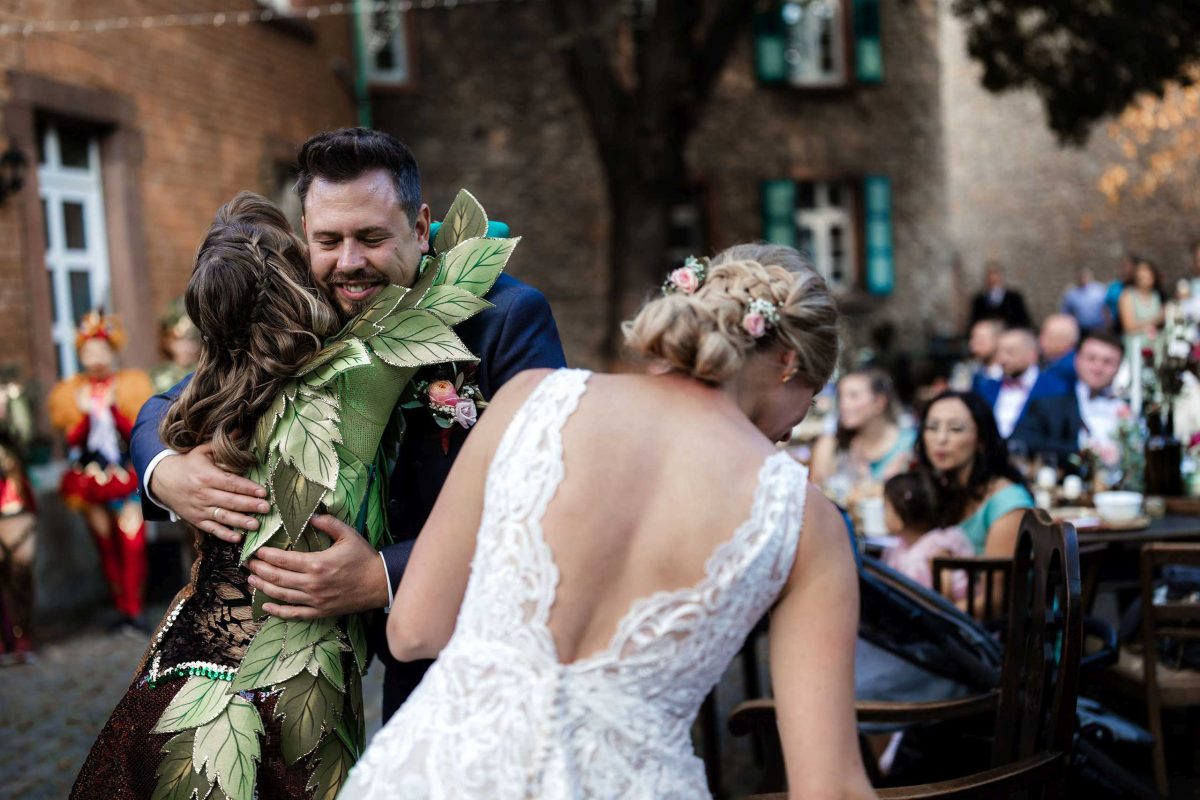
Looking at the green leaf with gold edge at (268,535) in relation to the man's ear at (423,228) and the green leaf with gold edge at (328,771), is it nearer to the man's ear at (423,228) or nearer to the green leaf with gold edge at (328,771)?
the green leaf with gold edge at (328,771)

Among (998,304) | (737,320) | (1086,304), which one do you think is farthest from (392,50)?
(737,320)

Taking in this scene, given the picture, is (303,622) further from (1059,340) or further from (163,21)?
(163,21)

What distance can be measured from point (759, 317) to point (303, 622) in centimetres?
100

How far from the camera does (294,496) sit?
209cm

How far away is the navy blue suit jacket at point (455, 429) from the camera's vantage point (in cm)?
226

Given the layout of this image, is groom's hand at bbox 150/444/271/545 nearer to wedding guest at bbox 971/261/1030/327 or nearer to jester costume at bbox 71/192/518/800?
jester costume at bbox 71/192/518/800

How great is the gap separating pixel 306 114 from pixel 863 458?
8.18 m

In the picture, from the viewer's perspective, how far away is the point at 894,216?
18.0 meters

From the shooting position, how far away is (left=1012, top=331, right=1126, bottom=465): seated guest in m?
6.46

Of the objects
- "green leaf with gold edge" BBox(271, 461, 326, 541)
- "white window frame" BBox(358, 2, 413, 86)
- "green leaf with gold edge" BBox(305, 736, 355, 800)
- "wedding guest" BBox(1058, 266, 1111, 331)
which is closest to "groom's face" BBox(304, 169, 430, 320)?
"green leaf with gold edge" BBox(271, 461, 326, 541)

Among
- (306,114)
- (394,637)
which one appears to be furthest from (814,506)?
(306,114)

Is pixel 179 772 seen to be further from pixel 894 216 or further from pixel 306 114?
pixel 894 216

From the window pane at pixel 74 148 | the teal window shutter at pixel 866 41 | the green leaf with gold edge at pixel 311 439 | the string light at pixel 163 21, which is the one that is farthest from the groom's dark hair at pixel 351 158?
the teal window shutter at pixel 866 41

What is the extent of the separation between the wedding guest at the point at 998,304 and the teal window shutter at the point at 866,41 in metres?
3.58
